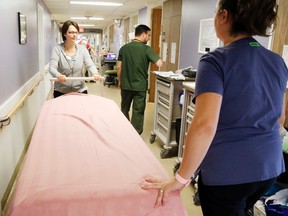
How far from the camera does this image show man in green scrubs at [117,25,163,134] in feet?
10.5

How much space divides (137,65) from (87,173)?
2111 millimetres

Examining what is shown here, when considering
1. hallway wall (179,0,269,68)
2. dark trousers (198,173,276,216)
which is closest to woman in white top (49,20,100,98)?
hallway wall (179,0,269,68)

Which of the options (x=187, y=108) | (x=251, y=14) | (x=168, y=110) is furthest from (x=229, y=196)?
(x=168, y=110)

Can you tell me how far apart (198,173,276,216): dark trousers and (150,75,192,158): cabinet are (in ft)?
6.07

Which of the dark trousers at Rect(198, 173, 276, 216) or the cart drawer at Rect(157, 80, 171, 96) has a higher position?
the cart drawer at Rect(157, 80, 171, 96)

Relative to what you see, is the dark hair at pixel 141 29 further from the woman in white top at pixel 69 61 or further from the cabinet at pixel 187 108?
the cabinet at pixel 187 108

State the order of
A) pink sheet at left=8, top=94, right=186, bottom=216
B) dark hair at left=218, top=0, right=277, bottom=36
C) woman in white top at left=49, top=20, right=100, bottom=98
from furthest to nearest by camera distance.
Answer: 1. woman in white top at left=49, top=20, right=100, bottom=98
2. pink sheet at left=8, top=94, right=186, bottom=216
3. dark hair at left=218, top=0, right=277, bottom=36

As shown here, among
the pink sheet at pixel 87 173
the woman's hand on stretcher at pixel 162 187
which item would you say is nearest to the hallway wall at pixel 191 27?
the pink sheet at pixel 87 173

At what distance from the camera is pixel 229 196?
0.96 meters

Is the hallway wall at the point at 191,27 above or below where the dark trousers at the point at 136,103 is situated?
above

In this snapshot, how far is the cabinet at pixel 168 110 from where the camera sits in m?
2.91

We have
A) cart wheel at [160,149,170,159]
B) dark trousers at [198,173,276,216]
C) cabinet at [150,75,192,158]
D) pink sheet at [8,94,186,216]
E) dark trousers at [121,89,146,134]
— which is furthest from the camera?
dark trousers at [121,89,146,134]

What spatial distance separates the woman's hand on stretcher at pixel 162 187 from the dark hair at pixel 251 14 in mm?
559

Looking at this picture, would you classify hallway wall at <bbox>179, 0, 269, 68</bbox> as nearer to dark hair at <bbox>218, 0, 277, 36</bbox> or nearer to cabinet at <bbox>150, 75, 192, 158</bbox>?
cabinet at <bbox>150, 75, 192, 158</bbox>
